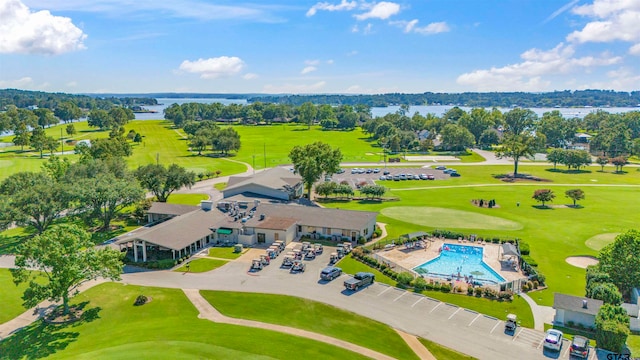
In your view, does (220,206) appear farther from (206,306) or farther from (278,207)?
(206,306)

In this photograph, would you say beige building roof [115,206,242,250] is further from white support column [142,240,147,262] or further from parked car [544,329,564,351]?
parked car [544,329,564,351]

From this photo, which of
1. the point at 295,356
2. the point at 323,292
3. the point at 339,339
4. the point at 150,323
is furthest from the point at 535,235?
the point at 150,323

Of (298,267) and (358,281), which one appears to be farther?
(298,267)

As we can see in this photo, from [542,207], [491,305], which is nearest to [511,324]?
[491,305]

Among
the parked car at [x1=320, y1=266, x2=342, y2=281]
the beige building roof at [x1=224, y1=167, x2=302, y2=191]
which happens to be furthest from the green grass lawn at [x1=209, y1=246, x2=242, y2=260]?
the beige building roof at [x1=224, y1=167, x2=302, y2=191]

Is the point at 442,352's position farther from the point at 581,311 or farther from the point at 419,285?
the point at 581,311

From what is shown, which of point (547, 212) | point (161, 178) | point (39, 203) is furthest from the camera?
point (547, 212)

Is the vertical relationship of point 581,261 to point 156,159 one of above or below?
below
